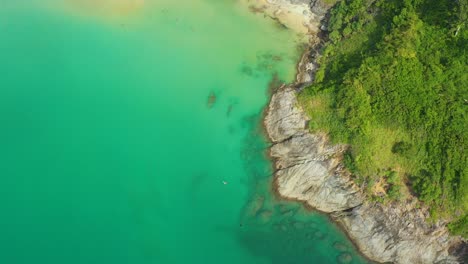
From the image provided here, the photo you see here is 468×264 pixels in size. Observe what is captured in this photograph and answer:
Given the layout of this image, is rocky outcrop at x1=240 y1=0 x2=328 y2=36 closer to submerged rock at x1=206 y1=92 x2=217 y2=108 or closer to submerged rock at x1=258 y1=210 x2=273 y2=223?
submerged rock at x1=206 y1=92 x2=217 y2=108

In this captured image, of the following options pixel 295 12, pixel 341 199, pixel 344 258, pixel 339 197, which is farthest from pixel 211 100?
pixel 344 258

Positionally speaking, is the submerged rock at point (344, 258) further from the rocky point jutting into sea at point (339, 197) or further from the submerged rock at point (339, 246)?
the rocky point jutting into sea at point (339, 197)

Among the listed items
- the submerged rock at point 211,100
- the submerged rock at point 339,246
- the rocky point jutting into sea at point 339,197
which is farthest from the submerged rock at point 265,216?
the submerged rock at point 211,100

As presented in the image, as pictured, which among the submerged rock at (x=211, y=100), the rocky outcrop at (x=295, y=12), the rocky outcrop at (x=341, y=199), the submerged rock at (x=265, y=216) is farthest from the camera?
the rocky outcrop at (x=295, y=12)

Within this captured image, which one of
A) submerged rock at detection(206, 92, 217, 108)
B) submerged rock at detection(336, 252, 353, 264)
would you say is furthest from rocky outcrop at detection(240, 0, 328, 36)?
submerged rock at detection(336, 252, 353, 264)

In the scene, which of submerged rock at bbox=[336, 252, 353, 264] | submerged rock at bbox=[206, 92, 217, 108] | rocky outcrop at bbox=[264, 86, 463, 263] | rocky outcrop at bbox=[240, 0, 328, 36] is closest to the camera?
rocky outcrop at bbox=[264, 86, 463, 263]

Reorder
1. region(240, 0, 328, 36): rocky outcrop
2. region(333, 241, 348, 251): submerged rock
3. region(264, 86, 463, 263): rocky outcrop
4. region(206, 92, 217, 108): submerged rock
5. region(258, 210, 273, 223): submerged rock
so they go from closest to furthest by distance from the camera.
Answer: region(264, 86, 463, 263): rocky outcrop, region(333, 241, 348, 251): submerged rock, region(258, 210, 273, 223): submerged rock, region(206, 92, 217, 108): submerged rock, region(240, 0, 328, 36): rocky outcrop

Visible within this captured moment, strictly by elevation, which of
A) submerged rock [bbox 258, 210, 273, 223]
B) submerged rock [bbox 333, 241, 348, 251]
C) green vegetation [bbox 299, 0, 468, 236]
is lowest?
submerged rock [bbox 258, 210, 273, 223]

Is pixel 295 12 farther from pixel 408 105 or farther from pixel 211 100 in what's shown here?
pixel 408 105

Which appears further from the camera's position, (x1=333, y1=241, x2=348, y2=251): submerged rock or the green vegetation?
(x1=333, y1=241, x2=348, y2=251): submerged rock
